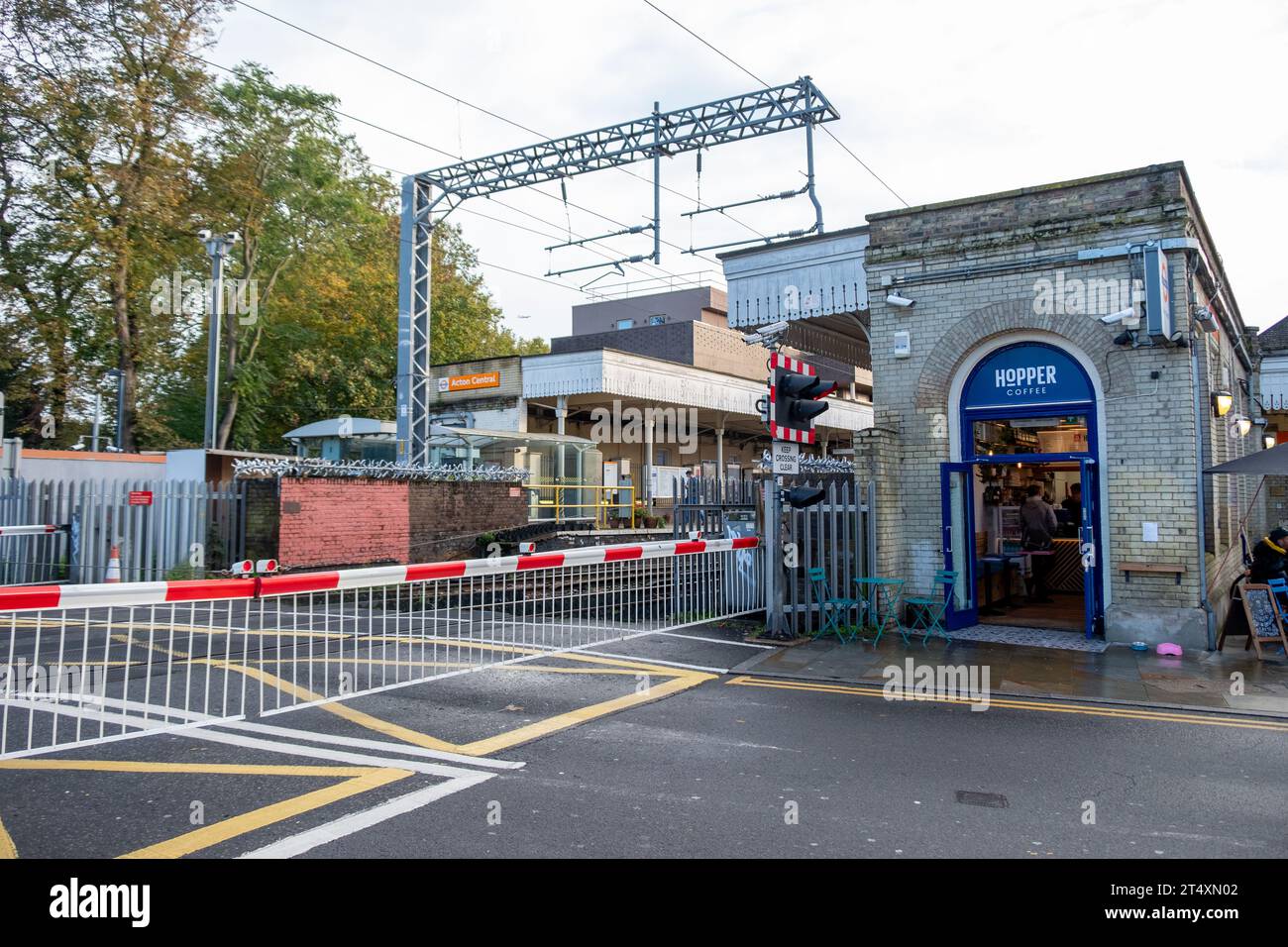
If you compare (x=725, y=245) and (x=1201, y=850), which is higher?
(x=725, y=245)

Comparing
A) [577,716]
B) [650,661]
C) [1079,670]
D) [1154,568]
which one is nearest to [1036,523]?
[1154,568]

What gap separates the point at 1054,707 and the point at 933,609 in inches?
147

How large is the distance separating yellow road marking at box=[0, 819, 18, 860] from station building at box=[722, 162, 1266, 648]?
964 centimetres

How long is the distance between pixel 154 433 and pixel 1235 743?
96.4 ft

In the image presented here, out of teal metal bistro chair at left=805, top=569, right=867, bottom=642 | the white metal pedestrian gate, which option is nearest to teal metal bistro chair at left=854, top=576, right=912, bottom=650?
teal metal bistro chair at left=805, top=569, right=867, bottom=642

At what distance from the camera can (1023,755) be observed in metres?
6.08

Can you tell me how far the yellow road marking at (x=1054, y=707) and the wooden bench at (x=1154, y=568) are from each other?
340 cm

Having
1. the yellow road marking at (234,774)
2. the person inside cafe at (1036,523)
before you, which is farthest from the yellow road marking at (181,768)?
the person inside cafe at (1036,523)

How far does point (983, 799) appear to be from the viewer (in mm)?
5148

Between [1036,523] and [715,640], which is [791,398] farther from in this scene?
[1036,523]

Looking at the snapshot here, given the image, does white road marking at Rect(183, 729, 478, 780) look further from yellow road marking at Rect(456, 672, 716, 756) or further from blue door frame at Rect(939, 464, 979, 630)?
blue door frame at Rect(939, 464, 979, 630)

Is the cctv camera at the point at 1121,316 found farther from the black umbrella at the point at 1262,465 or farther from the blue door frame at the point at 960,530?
the blue door frame at the point at 960,530
